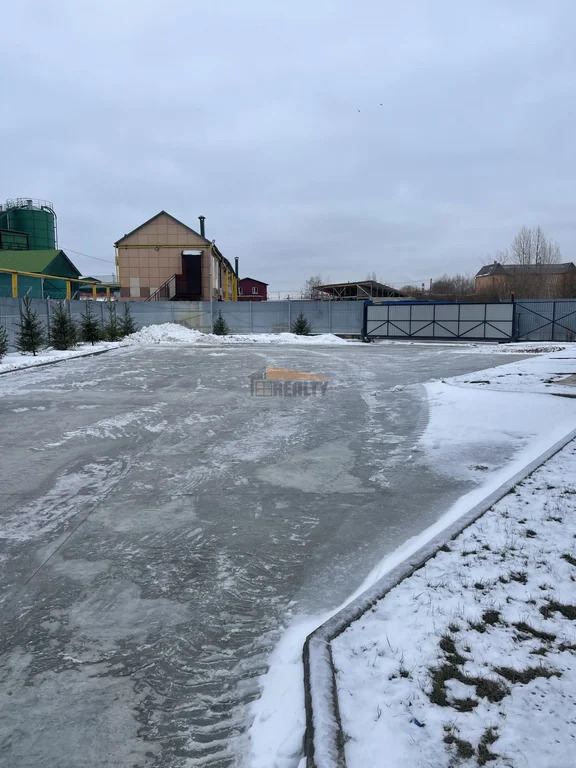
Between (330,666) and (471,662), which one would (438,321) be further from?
(330,666)

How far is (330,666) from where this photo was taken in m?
2.64

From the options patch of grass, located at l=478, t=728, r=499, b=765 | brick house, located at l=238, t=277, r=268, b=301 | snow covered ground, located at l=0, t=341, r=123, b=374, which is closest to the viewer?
patch of grass, located at l=478, t=728, r=499, b=765

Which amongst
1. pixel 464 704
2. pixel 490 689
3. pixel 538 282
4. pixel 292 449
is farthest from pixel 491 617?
pixel 538 282

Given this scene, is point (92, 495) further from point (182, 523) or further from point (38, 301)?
point (38, 301)

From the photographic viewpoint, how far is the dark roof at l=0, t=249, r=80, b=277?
3947cm

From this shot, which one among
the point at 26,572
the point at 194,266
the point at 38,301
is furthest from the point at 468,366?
the point at 194,266

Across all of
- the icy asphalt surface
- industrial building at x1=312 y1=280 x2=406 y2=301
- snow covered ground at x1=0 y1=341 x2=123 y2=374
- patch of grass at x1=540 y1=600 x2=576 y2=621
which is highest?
industrial building at x1=312 y1=280 x2=406 y2=301

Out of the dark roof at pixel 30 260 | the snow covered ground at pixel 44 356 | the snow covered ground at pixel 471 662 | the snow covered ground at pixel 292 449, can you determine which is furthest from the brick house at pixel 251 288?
the snow covered ground at pixel 471 662

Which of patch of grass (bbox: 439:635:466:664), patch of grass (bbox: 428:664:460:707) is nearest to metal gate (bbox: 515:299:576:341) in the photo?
patch of grass (bbox: 439:635:466:664)

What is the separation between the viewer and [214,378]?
44.5ft

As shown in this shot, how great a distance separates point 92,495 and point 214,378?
27.6ft

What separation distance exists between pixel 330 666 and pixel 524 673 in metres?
0.93

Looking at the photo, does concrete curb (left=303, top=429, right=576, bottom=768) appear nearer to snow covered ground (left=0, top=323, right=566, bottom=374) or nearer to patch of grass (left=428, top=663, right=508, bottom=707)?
patch of grass (left=428, top=663, right=508, bottom=707)

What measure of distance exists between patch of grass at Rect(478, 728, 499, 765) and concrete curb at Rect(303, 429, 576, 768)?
541mm
